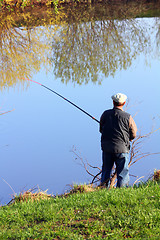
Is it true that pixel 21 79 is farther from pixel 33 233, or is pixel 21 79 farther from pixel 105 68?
pixel 33 233

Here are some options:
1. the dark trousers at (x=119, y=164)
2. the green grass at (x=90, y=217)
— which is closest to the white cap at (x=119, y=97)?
the dark trousers at (x=119, y=164)

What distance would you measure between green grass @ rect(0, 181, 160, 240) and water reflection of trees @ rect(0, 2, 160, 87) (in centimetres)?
1018

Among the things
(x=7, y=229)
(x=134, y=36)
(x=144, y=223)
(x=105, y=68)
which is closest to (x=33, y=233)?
(x=7, y=229)

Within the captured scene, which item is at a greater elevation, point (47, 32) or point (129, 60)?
point (47, 32)

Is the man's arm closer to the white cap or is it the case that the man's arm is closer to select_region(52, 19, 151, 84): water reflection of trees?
the white cap

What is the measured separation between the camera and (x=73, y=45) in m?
19.7

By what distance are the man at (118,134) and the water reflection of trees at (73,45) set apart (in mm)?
8977

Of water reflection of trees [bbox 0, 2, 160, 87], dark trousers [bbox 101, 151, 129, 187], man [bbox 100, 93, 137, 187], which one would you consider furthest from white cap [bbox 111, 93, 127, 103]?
water reflection of trees [bbox 0, 2, 160, 87]

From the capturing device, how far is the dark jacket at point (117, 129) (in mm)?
6070

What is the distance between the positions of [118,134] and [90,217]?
192 centimetres

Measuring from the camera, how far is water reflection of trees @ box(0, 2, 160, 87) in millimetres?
16312

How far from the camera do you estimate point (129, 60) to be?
1788 centimetres

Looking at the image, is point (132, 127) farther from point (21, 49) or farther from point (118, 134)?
point (21, 49)

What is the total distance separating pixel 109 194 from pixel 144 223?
0.96m
